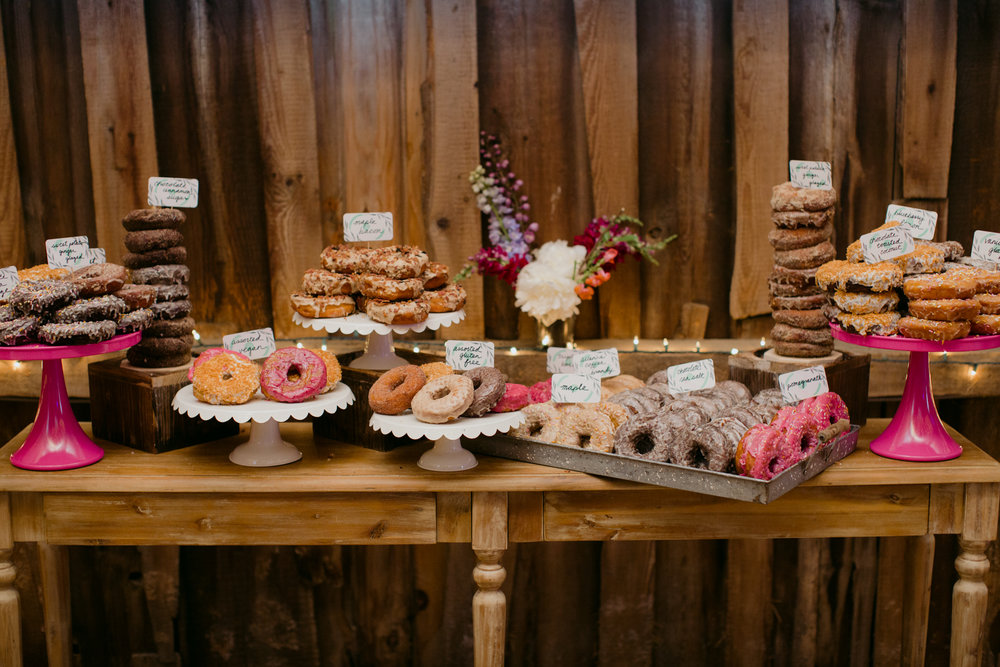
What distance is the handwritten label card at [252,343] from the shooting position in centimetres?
229

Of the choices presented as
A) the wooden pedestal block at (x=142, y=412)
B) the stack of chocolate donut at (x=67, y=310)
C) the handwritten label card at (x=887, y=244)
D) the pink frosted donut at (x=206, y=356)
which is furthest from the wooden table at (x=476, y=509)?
the handwritten label card at (x=887, y=244)

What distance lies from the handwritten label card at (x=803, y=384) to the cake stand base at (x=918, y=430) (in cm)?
22

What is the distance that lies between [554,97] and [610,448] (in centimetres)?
135

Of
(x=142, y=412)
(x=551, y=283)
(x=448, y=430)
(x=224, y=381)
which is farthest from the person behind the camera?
(x=551, y=283)

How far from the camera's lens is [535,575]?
10.5ft

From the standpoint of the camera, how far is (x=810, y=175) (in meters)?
2.34

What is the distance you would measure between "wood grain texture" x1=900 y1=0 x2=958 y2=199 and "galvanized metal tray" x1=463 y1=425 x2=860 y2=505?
45.4 inches

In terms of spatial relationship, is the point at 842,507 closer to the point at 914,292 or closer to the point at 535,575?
the point at 914,292

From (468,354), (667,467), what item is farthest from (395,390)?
(667,467)

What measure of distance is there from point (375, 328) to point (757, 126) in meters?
1.53

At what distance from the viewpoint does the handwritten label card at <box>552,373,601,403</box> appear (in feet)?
7.31

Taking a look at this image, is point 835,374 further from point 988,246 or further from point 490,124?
point 490,124

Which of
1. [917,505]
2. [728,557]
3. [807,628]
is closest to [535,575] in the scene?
[728,557]

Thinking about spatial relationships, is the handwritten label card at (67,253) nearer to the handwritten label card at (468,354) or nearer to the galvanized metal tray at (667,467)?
the handwritten label card at (468,354)
